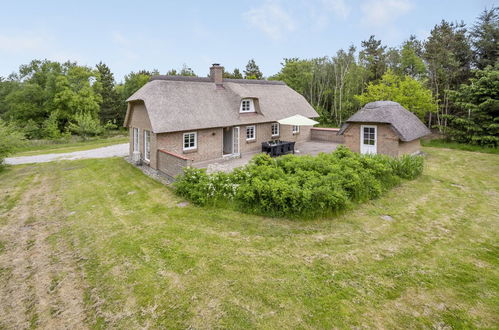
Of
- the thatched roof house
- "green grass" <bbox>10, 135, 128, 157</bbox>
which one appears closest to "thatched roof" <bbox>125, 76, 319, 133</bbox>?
the thatched roof house

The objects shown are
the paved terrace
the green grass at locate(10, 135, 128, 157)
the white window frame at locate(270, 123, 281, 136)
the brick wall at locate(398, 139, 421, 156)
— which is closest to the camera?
the paved terrace

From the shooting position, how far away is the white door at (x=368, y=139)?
56.3 ft

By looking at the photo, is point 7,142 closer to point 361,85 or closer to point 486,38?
point 361,85

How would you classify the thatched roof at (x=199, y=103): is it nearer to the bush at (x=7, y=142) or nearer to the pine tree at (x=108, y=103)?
the bush at (x=7, y=142)

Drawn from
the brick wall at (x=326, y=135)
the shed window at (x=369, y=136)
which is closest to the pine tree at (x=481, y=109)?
the shed window at (x=369, y=136)

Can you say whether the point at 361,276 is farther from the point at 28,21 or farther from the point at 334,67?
the point at 334,67

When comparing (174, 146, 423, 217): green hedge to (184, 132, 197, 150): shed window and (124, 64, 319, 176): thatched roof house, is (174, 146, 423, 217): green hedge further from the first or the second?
(184, 132, 197, 150): shed window

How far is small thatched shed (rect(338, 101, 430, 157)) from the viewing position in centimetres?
1619

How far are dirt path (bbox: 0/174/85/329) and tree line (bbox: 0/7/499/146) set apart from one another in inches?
771

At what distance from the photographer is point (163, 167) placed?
45.1 ft

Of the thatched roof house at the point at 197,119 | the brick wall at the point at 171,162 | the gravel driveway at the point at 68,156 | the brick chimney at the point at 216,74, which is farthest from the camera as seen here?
the brick chimney at the point at 216,74

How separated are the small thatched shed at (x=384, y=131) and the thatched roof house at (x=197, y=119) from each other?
5.69 metres

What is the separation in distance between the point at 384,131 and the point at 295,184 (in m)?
10.5

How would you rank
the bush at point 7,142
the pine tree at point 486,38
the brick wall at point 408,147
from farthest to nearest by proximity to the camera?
the pine tree at point 486,38, the brick wall at point 408,147, the bush at point 7,142
